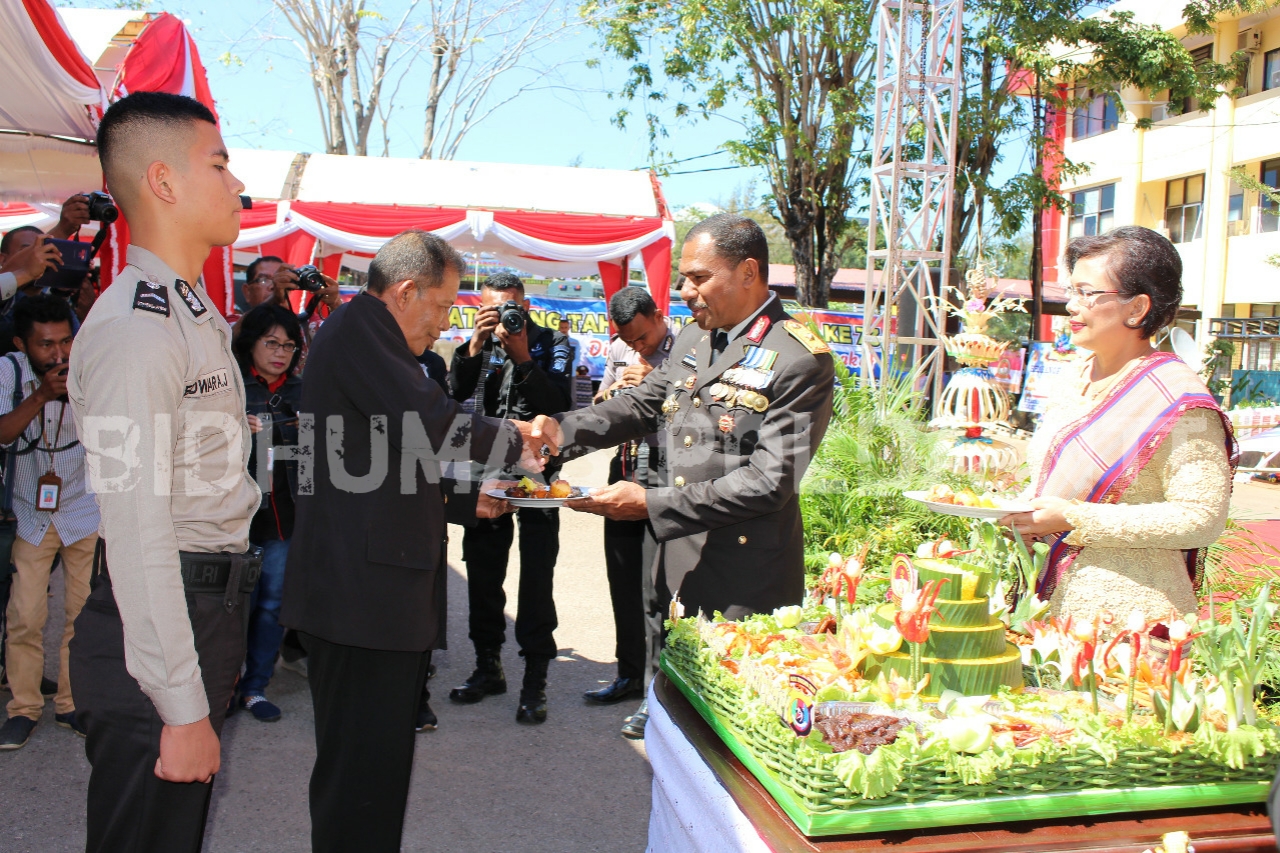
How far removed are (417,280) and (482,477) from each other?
169 cm

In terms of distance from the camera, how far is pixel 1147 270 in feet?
7.79

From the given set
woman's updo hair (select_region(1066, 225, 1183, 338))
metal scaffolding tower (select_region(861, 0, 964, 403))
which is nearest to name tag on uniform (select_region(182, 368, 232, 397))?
woman's updo hair (select_region(1066, 225, 1183, 338))

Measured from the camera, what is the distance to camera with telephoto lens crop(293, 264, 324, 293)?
541cm

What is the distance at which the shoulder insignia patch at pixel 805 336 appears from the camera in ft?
9.30

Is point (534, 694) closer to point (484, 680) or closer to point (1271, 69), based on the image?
point (484, 680)

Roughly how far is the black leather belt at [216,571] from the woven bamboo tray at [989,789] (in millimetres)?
1081

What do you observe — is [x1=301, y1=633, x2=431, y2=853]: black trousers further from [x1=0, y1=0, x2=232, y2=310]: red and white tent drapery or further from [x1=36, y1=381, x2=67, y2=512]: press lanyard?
[x1=0, y1=0, x2=232, y2=310]: red and white tent drapery

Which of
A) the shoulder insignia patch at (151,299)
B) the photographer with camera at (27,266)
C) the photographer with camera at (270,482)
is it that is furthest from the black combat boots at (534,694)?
the shoulder insignia patch at (151,299)

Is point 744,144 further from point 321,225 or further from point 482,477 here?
point 482,477

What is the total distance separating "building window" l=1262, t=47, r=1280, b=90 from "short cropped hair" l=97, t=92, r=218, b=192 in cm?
2565

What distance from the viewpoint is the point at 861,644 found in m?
2.03

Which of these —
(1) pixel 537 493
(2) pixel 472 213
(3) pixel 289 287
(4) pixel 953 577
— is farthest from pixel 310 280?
(2) pixel 472 213

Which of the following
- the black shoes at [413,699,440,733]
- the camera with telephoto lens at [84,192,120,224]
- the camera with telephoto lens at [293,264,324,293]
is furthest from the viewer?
the camera with telephoto lens at [293,264,324,293]

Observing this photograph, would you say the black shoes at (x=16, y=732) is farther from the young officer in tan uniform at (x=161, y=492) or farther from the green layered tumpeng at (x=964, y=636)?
the green layered tumpeng at (x=964, y=636)
